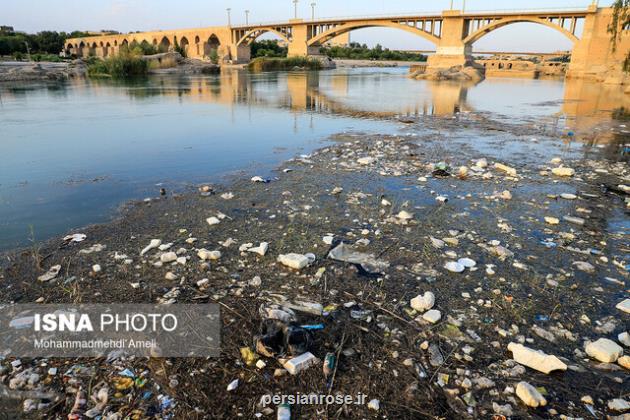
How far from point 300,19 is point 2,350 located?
247 ft

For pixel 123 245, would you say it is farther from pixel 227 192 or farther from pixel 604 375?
pixel 604 375

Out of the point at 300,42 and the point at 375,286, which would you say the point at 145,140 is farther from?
the point at 300,42

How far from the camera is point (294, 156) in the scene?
→ 7.39 m

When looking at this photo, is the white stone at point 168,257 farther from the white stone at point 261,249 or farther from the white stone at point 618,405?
the white stone at point 618,405

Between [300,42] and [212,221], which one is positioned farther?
[300,42]

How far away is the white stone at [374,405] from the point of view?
6.43 feet

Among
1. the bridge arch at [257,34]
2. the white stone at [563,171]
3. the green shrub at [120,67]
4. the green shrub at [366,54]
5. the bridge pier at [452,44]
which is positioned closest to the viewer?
the white stone at [563,171]

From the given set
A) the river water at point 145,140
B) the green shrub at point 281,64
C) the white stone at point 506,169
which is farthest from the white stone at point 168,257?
the green shrub at point 281,64

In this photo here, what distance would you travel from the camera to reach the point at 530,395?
1.99 metres

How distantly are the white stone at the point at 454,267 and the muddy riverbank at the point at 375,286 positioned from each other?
0.03m

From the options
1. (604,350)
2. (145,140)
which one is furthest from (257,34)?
(604,350)

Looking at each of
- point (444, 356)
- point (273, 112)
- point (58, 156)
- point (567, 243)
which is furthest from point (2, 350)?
point (273, 112)

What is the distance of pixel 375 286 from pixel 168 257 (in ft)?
5.89

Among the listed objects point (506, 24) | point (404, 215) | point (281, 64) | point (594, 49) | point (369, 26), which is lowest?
point (404, 215)
